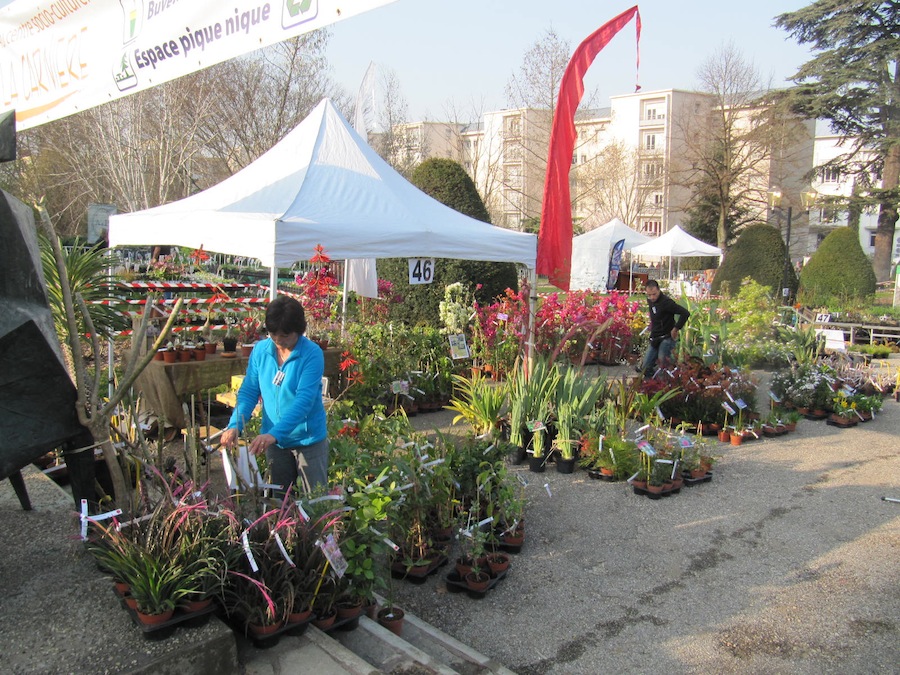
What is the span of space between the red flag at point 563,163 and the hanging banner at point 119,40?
14.3 ft

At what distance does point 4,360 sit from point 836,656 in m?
3.67

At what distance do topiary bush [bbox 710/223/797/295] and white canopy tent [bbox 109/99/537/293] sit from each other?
1283cm

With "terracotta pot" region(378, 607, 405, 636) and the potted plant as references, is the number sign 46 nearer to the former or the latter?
the potted plant

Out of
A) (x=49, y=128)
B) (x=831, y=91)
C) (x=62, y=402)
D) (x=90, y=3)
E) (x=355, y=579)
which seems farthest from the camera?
(x=831, y=91)

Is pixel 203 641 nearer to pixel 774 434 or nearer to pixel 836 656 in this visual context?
A: pixel 836 656

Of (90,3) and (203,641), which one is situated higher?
(90,3)

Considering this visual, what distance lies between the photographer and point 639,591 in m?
3.77

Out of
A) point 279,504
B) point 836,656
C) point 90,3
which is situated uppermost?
point 90,3

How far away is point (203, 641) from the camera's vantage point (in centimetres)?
230

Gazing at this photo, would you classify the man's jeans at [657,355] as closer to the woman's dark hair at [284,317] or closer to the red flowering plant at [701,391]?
the red flowering plant at [701,391]

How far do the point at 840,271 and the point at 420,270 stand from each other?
50.0ft

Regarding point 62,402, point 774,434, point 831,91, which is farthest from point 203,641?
point 831,91

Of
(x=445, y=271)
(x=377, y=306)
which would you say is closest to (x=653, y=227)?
(x=445, y=271)

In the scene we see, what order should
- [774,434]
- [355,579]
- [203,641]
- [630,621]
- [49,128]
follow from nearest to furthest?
[203,641], [355,579], [630,621], [774,434], [49,128]
